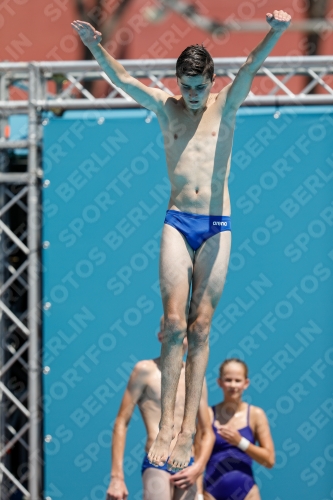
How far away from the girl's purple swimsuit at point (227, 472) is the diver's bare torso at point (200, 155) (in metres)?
2.28

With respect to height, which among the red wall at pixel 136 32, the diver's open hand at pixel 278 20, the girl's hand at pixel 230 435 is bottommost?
the girl's hand at pixel 230 435

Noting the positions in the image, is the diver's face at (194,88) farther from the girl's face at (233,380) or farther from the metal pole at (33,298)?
the metal pole at (33,298)

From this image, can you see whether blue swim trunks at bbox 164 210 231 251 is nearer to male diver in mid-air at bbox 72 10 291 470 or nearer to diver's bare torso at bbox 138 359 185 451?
male diver in mid-air at bbox 72 10 291 470

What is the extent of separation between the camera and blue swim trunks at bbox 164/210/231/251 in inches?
150

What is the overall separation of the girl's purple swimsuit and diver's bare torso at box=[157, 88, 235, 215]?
2277 millimetres

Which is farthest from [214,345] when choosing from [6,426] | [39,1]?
[39,1]

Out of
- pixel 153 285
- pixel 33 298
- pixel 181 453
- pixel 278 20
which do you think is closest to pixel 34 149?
pixel 33 298

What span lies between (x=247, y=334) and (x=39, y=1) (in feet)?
14.9

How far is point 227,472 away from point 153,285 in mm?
1434

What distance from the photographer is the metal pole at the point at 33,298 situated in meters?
6.12

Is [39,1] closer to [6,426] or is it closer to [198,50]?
[6,426]

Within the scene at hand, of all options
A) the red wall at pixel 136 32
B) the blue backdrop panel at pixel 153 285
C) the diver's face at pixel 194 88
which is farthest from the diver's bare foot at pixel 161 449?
the red wall at pixel 136 32

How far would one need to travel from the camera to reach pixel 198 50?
365cm

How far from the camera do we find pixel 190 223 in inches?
150
